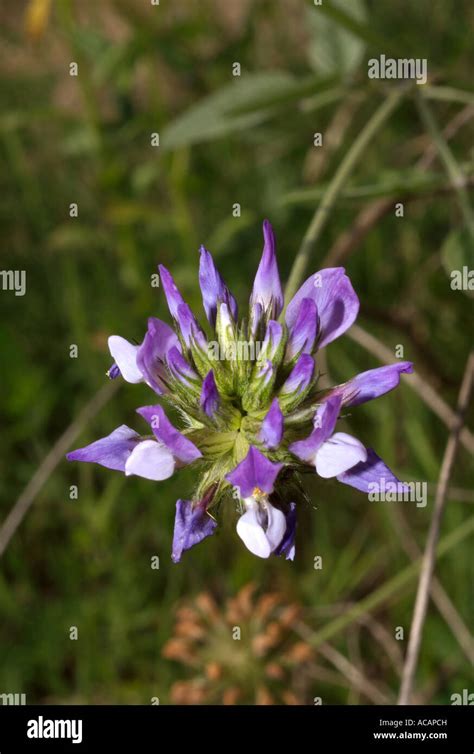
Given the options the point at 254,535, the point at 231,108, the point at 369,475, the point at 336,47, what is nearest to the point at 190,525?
the point at 254,535

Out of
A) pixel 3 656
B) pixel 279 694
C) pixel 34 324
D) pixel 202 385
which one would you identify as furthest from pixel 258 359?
pixel 34 324

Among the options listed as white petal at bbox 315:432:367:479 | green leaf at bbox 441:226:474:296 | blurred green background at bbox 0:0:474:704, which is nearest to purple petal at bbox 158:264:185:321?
white petal at bbox 315:432:367:479

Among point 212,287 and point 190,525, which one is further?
point 212,287

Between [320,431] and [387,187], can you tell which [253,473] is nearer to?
[320,431]

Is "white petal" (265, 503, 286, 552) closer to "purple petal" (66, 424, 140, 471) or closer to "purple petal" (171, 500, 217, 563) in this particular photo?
"purple petal" (171, 500, 217, 563)

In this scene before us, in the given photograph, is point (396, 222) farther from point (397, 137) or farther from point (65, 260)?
point (65, 260)
